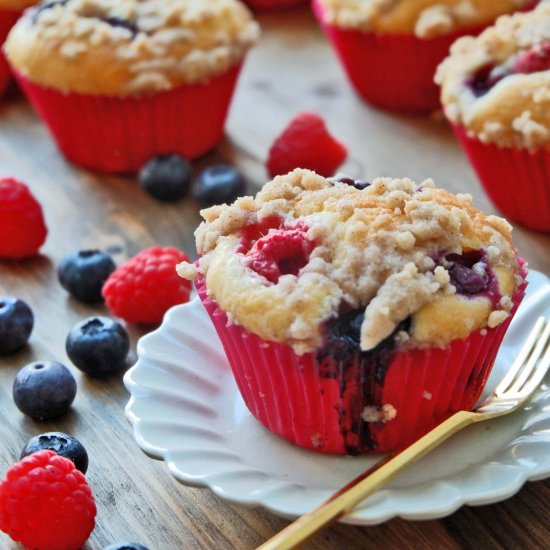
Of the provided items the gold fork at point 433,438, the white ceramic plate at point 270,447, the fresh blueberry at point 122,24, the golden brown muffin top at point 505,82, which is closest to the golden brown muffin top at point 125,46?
the fresh blueberry at point 122,24

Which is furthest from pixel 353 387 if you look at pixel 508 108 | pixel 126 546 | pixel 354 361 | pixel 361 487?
pixel 508 108

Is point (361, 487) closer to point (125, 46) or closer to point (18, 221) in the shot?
point (18, 221)

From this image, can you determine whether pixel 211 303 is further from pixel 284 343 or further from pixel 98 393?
pixel 98 393

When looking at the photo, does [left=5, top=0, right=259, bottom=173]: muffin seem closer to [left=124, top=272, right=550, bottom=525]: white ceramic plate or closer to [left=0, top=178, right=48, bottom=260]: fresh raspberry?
[left=0, top=178, right=48, bottom=260]: fresh raspberry

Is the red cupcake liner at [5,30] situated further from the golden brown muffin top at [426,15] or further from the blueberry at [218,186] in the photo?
the golden brown muffin top at [426,15]

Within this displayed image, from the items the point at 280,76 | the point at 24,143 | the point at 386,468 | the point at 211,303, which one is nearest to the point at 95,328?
the point at 211,303

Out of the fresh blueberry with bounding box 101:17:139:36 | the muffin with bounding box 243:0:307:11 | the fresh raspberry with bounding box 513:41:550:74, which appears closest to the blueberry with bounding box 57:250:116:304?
the fresh blueberry with bounding box 101:17:139:36
